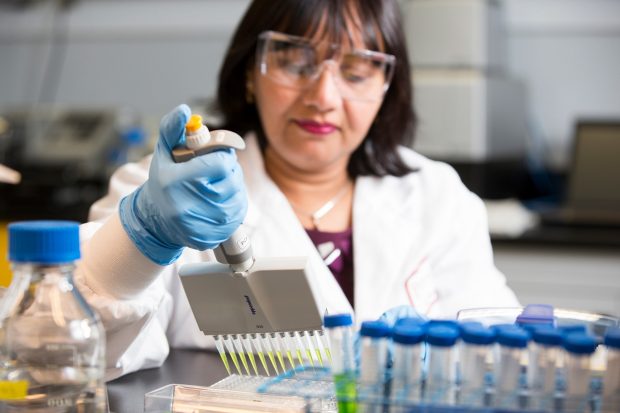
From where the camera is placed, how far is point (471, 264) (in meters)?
1.91

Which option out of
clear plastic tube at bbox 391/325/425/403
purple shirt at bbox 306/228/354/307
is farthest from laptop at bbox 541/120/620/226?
clear plastic tube at bbox 391/325/425/403

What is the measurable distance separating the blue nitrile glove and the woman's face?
0.69 meters

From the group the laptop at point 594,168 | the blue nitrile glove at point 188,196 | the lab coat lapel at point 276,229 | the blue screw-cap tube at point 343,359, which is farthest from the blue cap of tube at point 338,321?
the laptop at point 594,168

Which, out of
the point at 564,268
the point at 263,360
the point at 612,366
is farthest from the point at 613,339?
the point at 564,268

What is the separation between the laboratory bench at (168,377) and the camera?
4.14 feet

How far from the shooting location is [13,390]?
1030 mm

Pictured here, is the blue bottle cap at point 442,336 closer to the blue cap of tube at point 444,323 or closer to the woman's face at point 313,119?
the blue cap of tube at point 444,323

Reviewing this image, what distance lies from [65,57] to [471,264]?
288 centimetres

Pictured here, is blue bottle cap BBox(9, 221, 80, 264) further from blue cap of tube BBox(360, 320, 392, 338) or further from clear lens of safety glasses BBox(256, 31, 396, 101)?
clear lens of safety glasses BBox(256, 31, 396, 101)

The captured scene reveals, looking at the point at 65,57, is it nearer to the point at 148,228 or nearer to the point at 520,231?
the point at 520,231

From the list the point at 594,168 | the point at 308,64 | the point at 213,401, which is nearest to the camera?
the point at 213,401

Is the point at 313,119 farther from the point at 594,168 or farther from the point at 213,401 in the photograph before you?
the point at 594,168

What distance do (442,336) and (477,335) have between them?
4 cm

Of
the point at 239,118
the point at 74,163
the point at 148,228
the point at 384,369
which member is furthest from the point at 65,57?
the point at 384,369
